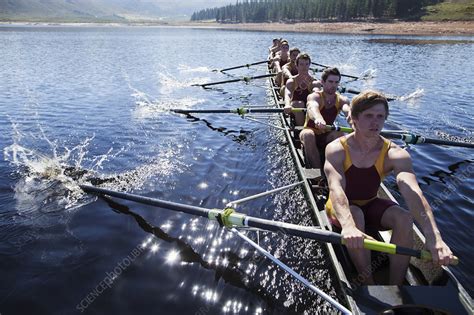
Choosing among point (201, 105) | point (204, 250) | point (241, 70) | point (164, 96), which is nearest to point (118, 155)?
point (204, 250)

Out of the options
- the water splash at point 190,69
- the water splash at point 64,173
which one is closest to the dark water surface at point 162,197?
the water splash at point 64,173

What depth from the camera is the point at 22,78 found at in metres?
23.0

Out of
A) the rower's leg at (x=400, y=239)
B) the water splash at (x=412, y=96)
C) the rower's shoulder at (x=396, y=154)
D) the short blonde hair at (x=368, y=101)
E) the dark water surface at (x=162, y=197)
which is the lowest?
the water splash at (x=412, y=96)

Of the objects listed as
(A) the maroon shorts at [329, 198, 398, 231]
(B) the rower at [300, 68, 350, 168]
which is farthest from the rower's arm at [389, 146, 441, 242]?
(B) the rower at [300, 68, 350, 168]

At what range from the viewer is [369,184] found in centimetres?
498

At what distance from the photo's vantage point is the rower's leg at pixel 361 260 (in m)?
4.72

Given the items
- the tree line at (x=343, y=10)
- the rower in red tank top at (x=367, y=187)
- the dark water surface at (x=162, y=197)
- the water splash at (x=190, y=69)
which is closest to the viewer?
the rower in red tank top at (x=367, y=187)

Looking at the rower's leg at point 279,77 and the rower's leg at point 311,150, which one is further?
the rower's leg at point 279,77

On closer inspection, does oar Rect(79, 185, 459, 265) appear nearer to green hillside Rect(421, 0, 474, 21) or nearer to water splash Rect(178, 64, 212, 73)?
water splash Rect(178, 64, 212, 73)

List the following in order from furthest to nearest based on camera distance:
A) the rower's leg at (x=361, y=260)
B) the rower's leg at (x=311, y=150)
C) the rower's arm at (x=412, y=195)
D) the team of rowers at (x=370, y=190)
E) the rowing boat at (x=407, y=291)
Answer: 1. the rower's leg at (x=311, y=150)
2. the rower's leg at (x=361, y=260)
3. the team of rowers at (x=370, y=190)
4. the rower's arm at (x=412, y=195)
5. the rowing boat at (x=407, y=291)

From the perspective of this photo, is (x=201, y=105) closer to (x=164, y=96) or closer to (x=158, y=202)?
(x=164, y=96)

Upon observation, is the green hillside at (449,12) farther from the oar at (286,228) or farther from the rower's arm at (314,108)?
the oar at (286,228)

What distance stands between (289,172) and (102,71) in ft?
71.3

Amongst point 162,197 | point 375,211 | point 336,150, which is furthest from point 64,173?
point 375,211
